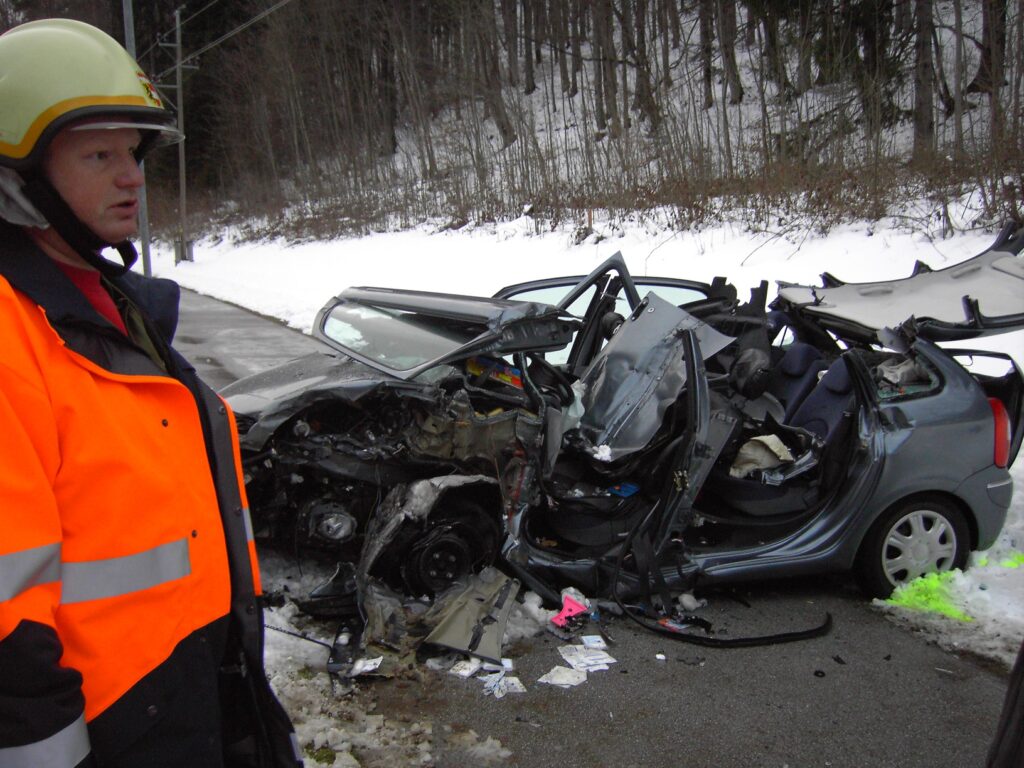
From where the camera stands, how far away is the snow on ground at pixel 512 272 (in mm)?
3006

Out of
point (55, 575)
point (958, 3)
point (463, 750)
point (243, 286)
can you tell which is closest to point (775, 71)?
point (958, 3)

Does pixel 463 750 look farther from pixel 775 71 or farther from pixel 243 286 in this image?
pixel 243 286

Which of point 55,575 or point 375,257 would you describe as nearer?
point 55,575

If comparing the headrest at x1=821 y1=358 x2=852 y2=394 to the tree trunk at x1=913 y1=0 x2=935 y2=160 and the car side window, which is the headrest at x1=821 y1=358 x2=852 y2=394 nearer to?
the car side window

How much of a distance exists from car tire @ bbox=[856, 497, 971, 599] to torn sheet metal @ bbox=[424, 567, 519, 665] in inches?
69.5

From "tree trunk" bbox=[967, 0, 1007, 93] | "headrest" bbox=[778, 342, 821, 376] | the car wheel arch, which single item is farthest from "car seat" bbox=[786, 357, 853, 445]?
"tree trunk" bbox=[967, 0, 1007, 93]

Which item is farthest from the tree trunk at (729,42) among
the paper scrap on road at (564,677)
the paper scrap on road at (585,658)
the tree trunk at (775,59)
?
the paper scrap on road at (564,677)

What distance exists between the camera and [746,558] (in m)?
3.81

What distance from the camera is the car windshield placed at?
364cm

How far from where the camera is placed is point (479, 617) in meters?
3.44

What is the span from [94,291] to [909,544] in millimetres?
3783

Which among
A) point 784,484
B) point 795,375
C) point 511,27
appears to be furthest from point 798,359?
point 511,27

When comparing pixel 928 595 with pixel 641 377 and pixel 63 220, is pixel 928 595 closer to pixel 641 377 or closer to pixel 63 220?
pixel 641 377

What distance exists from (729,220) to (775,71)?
3.58 m
